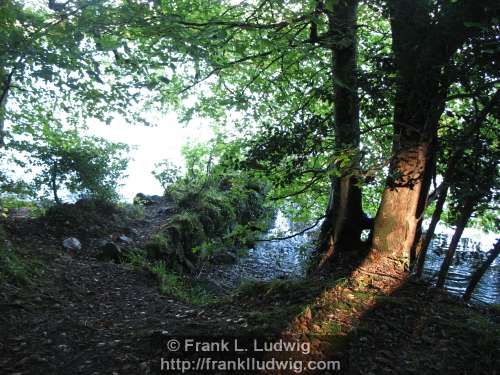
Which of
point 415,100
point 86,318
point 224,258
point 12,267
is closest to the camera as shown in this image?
point 415,100

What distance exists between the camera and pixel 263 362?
127 inches

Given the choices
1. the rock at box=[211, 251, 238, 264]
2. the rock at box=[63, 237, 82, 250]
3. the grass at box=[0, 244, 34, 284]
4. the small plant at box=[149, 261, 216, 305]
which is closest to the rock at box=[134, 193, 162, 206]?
the rock at box=[211, 251, 238, 264]

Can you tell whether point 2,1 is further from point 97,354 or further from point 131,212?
point 131,212

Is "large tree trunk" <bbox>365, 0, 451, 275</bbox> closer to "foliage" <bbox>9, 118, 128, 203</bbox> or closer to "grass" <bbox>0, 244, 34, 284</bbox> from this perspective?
"grass" <bbox>0, 244, 34, 284</bbox>

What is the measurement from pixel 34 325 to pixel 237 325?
215cm

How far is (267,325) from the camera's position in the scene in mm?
3680

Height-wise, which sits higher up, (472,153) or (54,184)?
(472,153)

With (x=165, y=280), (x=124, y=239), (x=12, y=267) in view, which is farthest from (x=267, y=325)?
(x=124, y=239)

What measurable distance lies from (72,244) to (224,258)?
4504 millimetres

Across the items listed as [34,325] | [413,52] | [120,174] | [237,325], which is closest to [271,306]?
[237,325]

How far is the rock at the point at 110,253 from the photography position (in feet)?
24.6

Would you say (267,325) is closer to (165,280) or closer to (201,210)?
(165,280)

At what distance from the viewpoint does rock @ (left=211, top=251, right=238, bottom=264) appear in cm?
1089

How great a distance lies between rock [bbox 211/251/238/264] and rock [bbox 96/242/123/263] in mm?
3583
